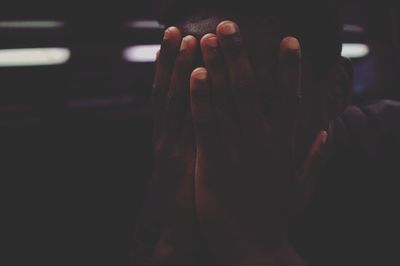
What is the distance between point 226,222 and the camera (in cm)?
89

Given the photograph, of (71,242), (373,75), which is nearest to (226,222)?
(71,242)

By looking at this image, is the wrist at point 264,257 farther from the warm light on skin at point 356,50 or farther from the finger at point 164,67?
the warm light on skin at point 356,50

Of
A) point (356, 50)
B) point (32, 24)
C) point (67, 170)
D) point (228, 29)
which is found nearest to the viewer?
point (228, 29)

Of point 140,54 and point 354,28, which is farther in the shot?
point 354,28

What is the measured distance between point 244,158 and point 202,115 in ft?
0.52

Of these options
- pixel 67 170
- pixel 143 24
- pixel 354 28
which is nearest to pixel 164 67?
pixel 67 170

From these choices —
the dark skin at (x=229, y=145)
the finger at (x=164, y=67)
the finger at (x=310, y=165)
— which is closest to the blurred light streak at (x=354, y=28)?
the finger at (x=310, y=165)

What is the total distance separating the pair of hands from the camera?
806 millimetres

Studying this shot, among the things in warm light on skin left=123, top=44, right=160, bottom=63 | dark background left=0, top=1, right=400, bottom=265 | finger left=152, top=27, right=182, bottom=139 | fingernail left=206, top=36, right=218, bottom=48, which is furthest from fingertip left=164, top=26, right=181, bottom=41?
warm light on skin left=123, top=44, right=160, bottom=63

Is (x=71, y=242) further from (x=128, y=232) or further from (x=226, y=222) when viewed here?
(x=226, y=222)

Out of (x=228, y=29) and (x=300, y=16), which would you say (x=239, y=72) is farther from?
(x=300, y=16)

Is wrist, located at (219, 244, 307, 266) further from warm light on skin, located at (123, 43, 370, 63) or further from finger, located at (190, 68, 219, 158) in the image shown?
warm light on skin, located at (123, 43, 370, 63)

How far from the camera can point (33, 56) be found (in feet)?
10.0

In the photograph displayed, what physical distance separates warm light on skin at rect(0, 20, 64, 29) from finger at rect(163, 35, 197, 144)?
2.27 meters
